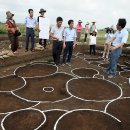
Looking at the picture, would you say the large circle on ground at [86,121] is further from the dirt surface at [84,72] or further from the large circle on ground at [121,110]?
the dirt surface at [84,72]

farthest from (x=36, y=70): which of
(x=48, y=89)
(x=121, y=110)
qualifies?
(x=121, y=110)

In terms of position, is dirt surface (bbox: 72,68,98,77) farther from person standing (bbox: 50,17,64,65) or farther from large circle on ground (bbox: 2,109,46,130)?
large circle on ground (bbox: 2,109,46,130)

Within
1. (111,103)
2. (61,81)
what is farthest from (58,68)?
(111,103)

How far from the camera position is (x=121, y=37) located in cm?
852

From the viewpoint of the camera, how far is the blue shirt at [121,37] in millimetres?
8430

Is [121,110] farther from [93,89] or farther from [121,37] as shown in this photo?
[121,37]

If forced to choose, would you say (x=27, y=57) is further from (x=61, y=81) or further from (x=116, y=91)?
(x=116, y=91)

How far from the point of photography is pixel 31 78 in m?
9.02

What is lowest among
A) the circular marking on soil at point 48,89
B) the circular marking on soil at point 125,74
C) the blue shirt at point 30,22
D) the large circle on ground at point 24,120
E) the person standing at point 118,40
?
the large circle on ground at point 24,120

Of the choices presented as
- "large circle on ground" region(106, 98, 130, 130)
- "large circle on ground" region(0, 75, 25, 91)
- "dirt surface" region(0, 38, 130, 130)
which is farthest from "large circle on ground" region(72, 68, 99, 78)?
"large circle on ground" region(106, 98, 130, 130)

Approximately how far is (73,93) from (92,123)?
6.31 ft

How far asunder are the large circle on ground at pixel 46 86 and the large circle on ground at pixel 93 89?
296mm

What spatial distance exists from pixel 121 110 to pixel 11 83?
3.87m

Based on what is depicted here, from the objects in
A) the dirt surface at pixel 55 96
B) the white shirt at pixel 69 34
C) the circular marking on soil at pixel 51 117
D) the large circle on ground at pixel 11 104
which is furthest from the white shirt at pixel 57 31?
the circular marking on soil at pixel 51 117
